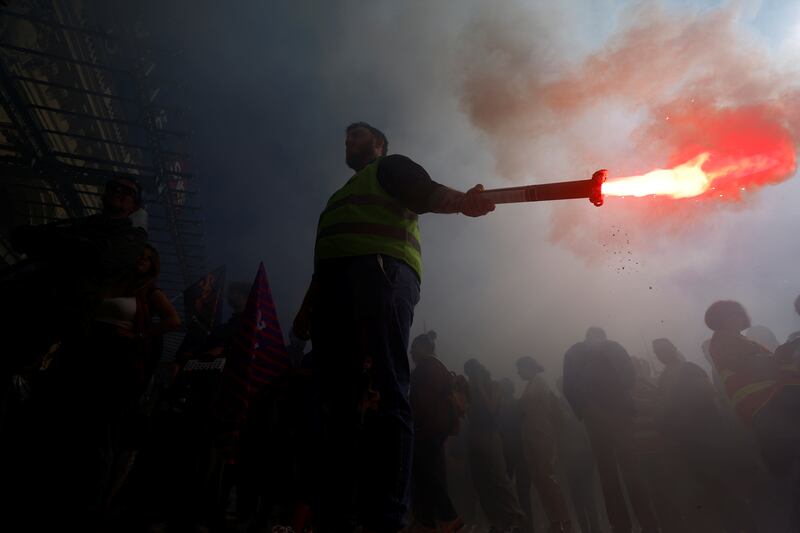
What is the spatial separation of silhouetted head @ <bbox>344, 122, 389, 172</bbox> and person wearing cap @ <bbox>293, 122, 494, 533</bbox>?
1.76ft

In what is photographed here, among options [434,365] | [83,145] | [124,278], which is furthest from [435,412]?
[83,145]

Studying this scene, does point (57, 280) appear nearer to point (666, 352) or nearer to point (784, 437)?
point (784, 437)

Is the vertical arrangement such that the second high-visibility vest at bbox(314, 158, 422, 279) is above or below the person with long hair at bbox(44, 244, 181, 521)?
above

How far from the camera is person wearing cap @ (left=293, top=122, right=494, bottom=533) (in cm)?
167

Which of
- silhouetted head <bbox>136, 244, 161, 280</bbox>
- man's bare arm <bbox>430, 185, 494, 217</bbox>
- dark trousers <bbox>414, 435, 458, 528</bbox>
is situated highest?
silhouetted head <bbox>136, 244, 161, 280</bbox>

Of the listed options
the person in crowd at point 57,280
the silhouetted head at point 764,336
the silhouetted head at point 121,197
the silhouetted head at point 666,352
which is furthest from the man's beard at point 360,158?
the silhouetted head at point 764,336

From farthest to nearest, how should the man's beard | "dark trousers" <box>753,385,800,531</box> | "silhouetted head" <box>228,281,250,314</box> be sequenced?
1. "silhouetted head" <box>228,281,250,314</box>
2. "dark trousers" <box>753,385,800,531</box>
3. the man's beard

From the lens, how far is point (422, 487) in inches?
181

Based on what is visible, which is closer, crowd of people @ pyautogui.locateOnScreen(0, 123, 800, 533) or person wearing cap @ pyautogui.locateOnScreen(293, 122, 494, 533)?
person wearing cap @ pyautogui.locateOnScreen(293, 122, 494, 533)

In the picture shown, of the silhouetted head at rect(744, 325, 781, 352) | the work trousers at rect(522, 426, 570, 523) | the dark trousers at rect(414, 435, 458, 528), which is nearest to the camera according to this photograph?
the dark trousers at rect(414, 435, 458, 528)

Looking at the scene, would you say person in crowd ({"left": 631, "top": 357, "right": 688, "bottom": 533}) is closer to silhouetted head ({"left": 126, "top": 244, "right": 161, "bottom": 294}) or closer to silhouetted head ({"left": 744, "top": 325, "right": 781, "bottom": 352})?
silhouetted head ({"left": 126, "top": 244, "right": 161, "bottom": 294})

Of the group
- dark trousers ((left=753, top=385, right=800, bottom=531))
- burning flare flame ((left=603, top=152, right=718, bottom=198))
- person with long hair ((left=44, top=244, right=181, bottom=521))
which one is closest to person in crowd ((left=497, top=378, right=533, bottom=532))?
dark trousers ((left=753, top=385, right=800, bottom=531))

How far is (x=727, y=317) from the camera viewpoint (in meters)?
4.45

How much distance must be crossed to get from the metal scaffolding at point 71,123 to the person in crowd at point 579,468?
1043cm
